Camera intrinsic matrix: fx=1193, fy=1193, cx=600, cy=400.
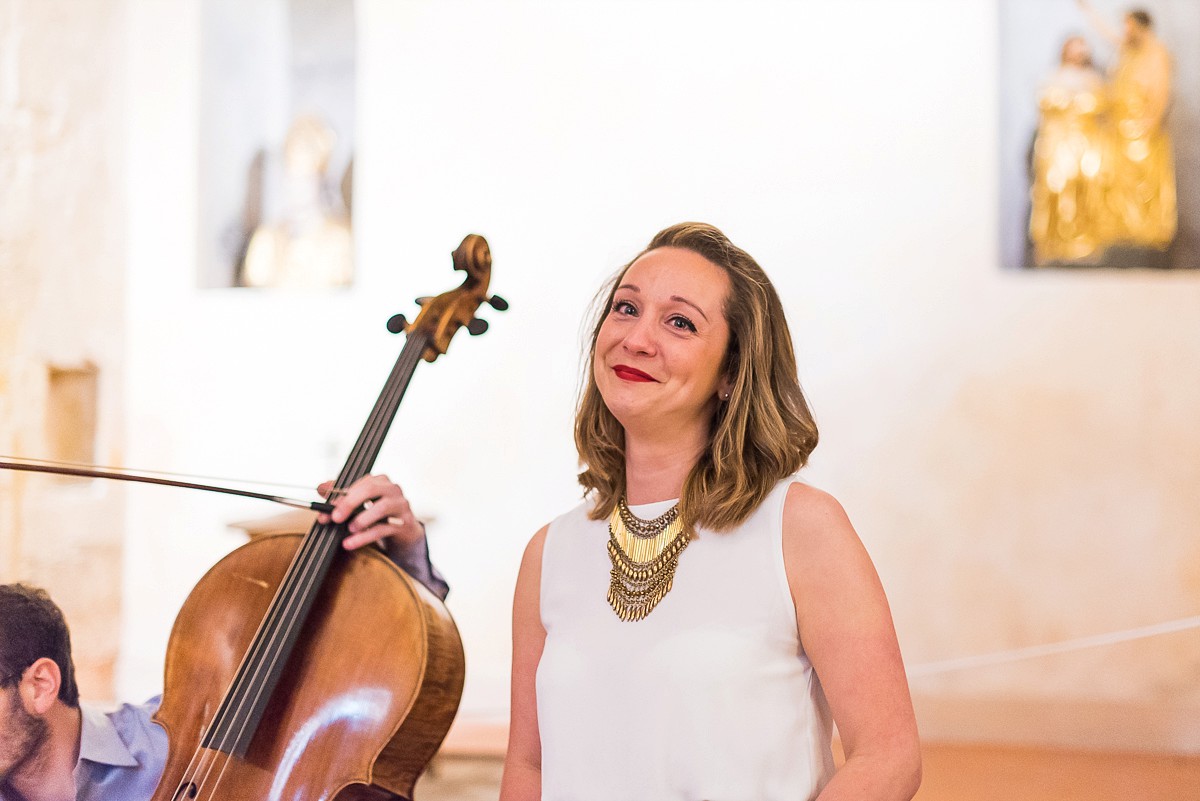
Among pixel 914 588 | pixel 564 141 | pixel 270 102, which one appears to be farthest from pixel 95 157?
pixel 914 588

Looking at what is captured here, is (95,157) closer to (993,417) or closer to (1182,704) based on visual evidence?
(993,417)

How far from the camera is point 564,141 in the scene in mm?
5965

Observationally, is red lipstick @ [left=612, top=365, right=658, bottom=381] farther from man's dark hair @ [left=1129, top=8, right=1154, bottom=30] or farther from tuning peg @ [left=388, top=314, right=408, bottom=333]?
man's dark hair @ [left=1129, top=8, right=1154, bottom=30]

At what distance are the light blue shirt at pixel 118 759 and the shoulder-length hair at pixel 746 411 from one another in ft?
2.43

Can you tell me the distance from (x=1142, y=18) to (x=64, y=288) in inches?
206

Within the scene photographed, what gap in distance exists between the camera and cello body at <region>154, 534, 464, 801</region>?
5.42ft

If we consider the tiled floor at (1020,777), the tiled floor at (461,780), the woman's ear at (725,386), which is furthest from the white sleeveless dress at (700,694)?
the tiled floor at (1020,777)

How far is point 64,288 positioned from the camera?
5719mm

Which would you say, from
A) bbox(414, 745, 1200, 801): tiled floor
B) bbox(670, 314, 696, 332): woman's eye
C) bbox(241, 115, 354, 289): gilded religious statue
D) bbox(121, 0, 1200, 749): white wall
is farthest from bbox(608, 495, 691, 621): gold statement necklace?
bbox(241, 115, 354, 289): gilded religious statue

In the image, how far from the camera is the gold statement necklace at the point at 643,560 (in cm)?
160

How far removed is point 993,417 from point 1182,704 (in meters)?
1.47

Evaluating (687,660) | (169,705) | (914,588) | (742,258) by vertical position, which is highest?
(742,258)

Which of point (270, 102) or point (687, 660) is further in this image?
point (270, 102)

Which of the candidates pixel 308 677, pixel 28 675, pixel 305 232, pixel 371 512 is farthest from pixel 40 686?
pixel 305 232
